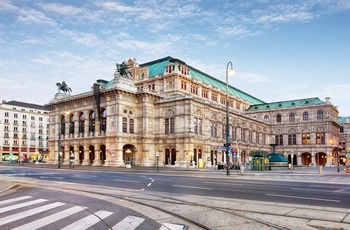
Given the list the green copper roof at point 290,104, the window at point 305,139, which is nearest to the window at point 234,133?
the green copper roof at point 290,104

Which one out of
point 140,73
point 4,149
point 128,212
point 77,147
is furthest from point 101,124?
point 4,149

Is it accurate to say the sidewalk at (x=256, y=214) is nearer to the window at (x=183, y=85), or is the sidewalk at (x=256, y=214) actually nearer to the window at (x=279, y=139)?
the window at (x=183, y=85)

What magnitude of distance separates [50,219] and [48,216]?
527mm

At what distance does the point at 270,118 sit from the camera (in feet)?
343

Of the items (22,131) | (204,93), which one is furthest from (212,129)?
(22,131)

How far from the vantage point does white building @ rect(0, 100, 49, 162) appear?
11238 centimetres

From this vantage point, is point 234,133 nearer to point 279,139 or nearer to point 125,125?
point 279,139

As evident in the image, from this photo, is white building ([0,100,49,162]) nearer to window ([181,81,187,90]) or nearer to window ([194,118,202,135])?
window ([181,81,187,90])

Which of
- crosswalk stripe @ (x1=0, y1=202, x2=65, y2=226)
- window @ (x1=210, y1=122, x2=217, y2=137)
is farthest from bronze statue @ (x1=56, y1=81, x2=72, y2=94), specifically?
crosswalk stripe @ (x1=0, y1=202, x2=65, y2=226)

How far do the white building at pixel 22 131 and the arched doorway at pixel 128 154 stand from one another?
171 feet

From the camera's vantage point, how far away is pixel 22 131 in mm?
→ 118062

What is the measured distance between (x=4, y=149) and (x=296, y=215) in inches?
4809

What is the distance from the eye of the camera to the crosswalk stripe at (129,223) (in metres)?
8.62

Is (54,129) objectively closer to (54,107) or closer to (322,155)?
(54,107)
